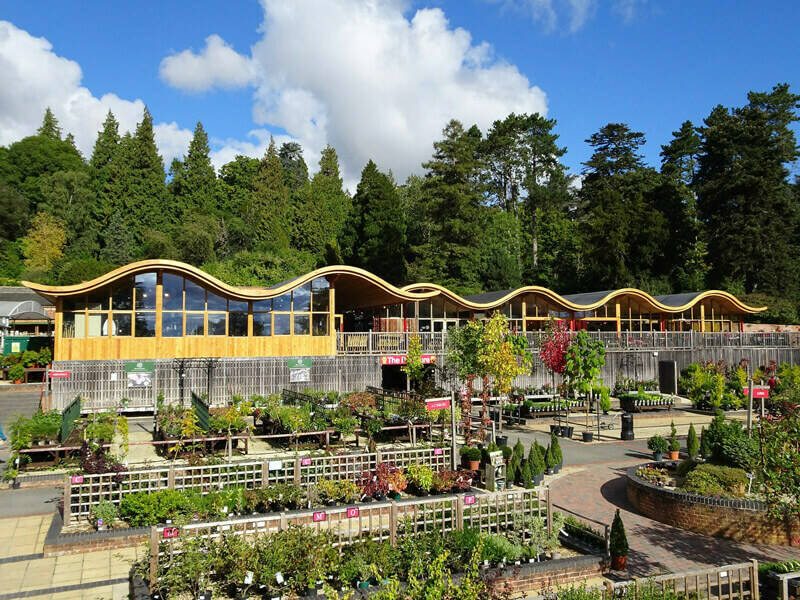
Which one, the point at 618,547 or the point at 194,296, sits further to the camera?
the point at 194,296

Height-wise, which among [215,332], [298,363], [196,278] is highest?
[196,278]

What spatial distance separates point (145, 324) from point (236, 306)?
381 centimetres

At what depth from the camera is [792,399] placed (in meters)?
10.2

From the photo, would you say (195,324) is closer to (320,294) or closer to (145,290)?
(145,290)

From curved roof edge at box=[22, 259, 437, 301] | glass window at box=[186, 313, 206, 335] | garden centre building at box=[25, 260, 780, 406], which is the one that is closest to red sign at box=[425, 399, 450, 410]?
garden centre building at box=[25, 260, 780, 406]

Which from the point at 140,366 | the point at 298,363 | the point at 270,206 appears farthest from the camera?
the point at 270,206

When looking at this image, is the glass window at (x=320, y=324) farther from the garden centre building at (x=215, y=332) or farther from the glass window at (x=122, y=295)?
the glass window at (x=122, y=295)

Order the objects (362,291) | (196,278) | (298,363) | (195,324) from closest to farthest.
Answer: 1. (196,278)
2. (195,324)
3. (298,363)
4. (362,291)

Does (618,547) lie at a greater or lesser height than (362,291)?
lesser

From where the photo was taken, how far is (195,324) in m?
25.5

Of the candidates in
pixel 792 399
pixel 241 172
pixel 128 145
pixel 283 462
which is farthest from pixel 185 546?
pixel 241 172

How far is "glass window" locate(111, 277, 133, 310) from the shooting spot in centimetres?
2461

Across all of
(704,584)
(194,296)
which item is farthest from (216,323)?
(704,584)

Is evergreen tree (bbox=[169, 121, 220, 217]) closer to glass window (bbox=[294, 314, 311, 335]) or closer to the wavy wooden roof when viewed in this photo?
the wavy wooden roof
